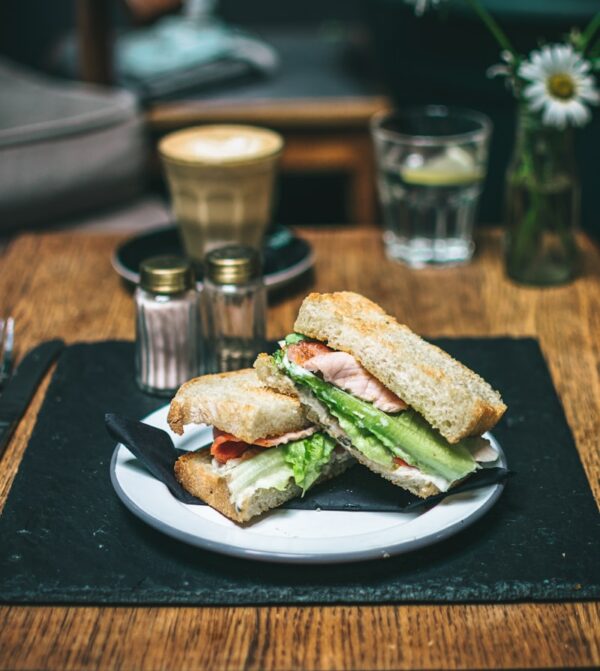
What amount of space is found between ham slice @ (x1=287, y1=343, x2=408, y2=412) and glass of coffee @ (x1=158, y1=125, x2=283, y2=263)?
2.50 ft

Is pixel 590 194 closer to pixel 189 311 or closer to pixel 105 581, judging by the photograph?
pixel 189 311

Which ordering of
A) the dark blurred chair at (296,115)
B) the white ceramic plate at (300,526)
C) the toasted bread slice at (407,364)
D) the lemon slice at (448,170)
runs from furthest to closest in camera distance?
1. the dark blurred chair at (296,115)
2. the lemon slice at (448,170)
3. the toasted bread slice at (407,364)
4. the white ceramic plate at (300,526)

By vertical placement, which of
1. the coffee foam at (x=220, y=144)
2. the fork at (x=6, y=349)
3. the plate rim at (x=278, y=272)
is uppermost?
the coffee foam at (x=220, y=144)

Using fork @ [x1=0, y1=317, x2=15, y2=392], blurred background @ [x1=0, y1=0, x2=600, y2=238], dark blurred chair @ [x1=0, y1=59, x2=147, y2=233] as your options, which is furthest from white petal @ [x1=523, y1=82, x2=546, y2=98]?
dark blurred chair @ [x1=0, y1=59, x2=147, y2=233]

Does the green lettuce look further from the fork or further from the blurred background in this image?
the blurred background

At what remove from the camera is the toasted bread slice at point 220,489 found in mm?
1148

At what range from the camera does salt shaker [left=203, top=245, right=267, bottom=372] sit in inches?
64.0

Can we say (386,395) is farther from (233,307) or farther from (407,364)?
(233,307)

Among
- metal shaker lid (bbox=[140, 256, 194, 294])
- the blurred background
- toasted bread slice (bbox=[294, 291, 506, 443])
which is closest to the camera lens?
toasted bread slice (bbox=[294, 291, 506, 443])

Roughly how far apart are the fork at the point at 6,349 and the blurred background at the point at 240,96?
1.06 metres

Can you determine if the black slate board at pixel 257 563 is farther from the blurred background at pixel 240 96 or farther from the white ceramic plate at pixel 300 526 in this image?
the blurred background at pixel 240 96

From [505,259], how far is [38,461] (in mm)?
1108

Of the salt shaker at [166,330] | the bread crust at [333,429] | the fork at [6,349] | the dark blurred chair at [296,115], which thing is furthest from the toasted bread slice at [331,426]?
the dark blurred chair at [296,115]

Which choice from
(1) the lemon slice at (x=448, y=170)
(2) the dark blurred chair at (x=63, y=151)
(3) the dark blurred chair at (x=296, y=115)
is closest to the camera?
(1) the lemon slice at (x=448, y=170)
